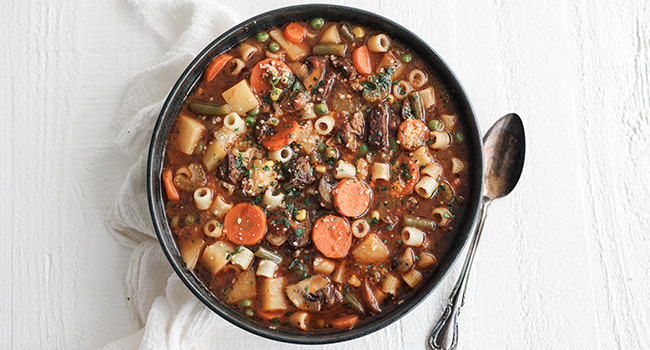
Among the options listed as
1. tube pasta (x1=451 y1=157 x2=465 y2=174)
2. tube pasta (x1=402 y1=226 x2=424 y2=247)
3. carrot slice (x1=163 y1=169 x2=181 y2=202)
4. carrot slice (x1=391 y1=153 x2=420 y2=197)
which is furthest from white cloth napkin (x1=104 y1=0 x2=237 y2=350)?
tube pasta (x1=451 y1=157 x2=465 y2=174)

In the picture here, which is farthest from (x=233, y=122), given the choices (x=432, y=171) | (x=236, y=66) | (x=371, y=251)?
(x=432, y=171)

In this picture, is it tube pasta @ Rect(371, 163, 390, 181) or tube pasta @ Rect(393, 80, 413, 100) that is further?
tube pasta @ Rect(393, 80, 413, 100)

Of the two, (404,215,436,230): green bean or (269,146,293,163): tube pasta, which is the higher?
(269,146,293,163): tube pasta

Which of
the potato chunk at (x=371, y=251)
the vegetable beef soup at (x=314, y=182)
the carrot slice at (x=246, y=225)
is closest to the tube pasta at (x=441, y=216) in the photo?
the vegetable beef soup at (x=314, y=182)

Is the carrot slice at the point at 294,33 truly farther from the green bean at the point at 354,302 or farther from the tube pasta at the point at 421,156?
the green bean at the point at 354,302

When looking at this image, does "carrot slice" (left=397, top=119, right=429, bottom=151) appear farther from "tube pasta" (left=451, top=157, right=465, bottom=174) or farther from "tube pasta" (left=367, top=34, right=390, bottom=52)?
"tube pasta" (left=367, top=34, right=390, bottom=52)
